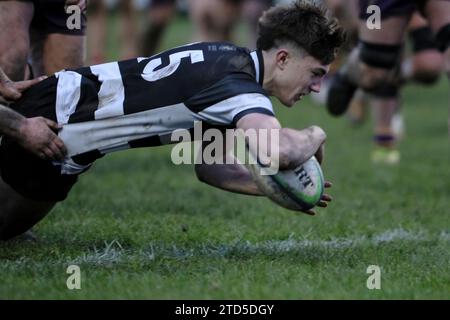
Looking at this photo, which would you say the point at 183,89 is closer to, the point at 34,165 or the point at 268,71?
the point at 268,71

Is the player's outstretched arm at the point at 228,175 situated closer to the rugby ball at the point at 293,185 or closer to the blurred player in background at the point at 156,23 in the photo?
the rugby ball at the point at 293,185

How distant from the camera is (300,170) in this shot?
3.71 meters

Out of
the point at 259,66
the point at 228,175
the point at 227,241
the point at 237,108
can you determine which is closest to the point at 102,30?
the point at 227,241

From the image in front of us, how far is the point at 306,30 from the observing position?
12.7 ft

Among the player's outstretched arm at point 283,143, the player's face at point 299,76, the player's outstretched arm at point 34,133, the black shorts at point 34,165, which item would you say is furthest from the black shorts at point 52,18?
the player's outstretched arm at point 283,143

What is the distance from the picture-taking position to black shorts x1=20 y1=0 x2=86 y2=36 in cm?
495

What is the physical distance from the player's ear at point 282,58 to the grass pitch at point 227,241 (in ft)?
2.68

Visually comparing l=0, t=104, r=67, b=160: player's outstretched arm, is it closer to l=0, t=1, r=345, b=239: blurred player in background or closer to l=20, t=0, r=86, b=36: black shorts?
l=0, t=1, r=345, b=239: blurred player in background

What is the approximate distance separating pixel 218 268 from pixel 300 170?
1.75 feet

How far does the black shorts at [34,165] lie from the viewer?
13.4 ft

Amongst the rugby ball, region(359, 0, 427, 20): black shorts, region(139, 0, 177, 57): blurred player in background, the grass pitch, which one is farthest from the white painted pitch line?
Answer: region(139, 0, 177, 57): blurred player in background

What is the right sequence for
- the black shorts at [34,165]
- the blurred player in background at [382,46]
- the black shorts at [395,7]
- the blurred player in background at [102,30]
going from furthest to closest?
the blurred player in background at [102,30]
the black shorts at [395,7]
the blurred player in background at [382,46]
the black shorts at [34,165]

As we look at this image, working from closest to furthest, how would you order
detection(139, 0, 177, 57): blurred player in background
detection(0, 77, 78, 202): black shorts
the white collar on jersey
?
the white collar on jersey
detection(0, 77, 78, 202): black shorts
detection(139, 0, 177, 57): blurred player in background

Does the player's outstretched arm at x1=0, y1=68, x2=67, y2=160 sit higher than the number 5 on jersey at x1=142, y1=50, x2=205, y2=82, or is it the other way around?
the number 5 on jersey at x1=142, y1=50, x2=205, y2=82
